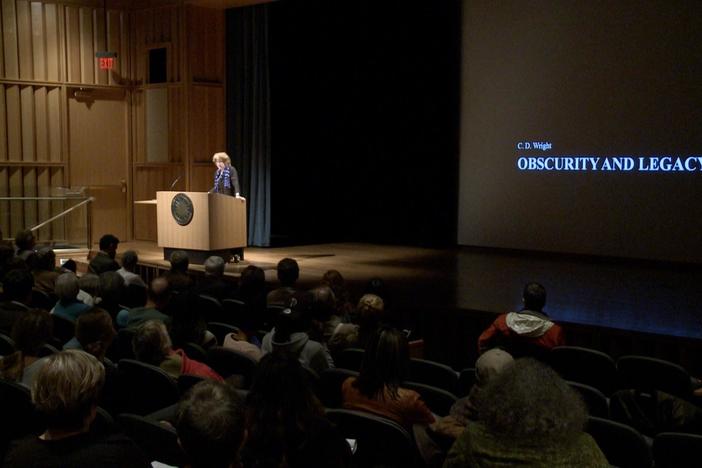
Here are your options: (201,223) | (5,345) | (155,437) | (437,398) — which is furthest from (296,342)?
(201,223)

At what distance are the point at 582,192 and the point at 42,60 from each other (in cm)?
786

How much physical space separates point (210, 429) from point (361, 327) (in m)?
2.38

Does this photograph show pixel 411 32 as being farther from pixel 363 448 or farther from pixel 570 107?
pixel 363 448

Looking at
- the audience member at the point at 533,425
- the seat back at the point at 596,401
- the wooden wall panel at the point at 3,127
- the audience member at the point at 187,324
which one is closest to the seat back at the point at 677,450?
the seat back at the point at 596,401

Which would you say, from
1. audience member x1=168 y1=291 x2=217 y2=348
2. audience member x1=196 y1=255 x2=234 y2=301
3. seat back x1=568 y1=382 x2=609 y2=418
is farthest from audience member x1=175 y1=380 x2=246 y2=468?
audience member x1=196 y1=255 x2=234 y2=301

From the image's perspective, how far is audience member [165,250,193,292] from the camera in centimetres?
540

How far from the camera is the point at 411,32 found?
11336 mm

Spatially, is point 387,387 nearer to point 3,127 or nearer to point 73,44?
point 3,127

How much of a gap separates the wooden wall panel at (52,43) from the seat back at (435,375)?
8.99 metres

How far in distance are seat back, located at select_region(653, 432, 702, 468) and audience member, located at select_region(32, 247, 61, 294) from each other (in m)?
4.68

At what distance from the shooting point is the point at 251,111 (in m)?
11.0

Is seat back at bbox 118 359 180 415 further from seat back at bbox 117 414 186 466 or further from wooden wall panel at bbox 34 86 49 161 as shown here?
wooden wall panel at bbox 34 86 49 161

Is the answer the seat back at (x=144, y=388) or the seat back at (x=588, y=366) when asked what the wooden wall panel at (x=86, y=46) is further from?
the seat back at (x=588, y=366)

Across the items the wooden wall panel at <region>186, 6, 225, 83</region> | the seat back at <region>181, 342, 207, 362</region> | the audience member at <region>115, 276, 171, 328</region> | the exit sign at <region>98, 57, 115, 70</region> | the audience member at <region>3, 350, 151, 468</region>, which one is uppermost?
the wooden wall panel at <region>186, 6, 225, 83</region>
